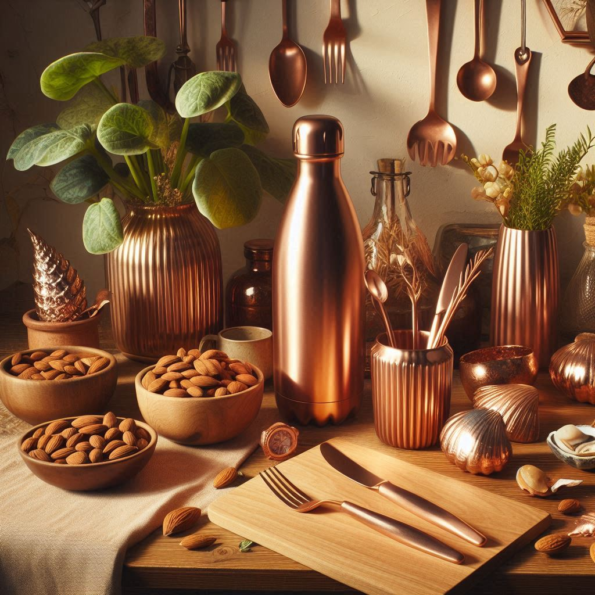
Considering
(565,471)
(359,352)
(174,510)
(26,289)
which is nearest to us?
(174,510)

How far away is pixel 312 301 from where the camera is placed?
91cm

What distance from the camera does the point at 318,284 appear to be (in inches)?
35.7

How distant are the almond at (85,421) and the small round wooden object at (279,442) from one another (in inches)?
7.1

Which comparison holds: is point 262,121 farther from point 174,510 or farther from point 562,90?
point 174,510

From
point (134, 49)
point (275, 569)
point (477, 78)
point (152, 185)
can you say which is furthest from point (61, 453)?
point (477, 78)

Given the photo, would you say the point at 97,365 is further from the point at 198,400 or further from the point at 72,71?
the point at 72,71

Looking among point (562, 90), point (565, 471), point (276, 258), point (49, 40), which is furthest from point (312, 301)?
point (49, 40)

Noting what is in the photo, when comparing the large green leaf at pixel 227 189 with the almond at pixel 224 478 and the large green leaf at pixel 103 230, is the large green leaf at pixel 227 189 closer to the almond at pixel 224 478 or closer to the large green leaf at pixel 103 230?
the large green leaf at pixel 103 230

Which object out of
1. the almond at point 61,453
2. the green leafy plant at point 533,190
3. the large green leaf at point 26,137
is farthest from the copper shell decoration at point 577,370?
the large green leaf at point 26,137

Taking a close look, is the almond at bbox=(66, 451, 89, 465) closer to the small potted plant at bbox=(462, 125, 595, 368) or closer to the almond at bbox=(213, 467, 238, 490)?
the almond at bbox=(213, 467, 238, 490)

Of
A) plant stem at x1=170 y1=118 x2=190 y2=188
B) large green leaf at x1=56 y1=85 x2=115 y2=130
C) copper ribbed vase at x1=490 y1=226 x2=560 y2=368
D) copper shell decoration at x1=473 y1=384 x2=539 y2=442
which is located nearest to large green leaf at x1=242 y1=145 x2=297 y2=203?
plant stem at x1=170 y1=118 x2=190 y2=188

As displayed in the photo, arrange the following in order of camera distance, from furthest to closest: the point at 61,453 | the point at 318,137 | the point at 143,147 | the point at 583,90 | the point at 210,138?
the point at 583,90 → the point at 210,138 → the point at 143,147 → the point at 318,137 → the point at 61,453

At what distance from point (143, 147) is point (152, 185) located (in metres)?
0.13

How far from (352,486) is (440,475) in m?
0.09
